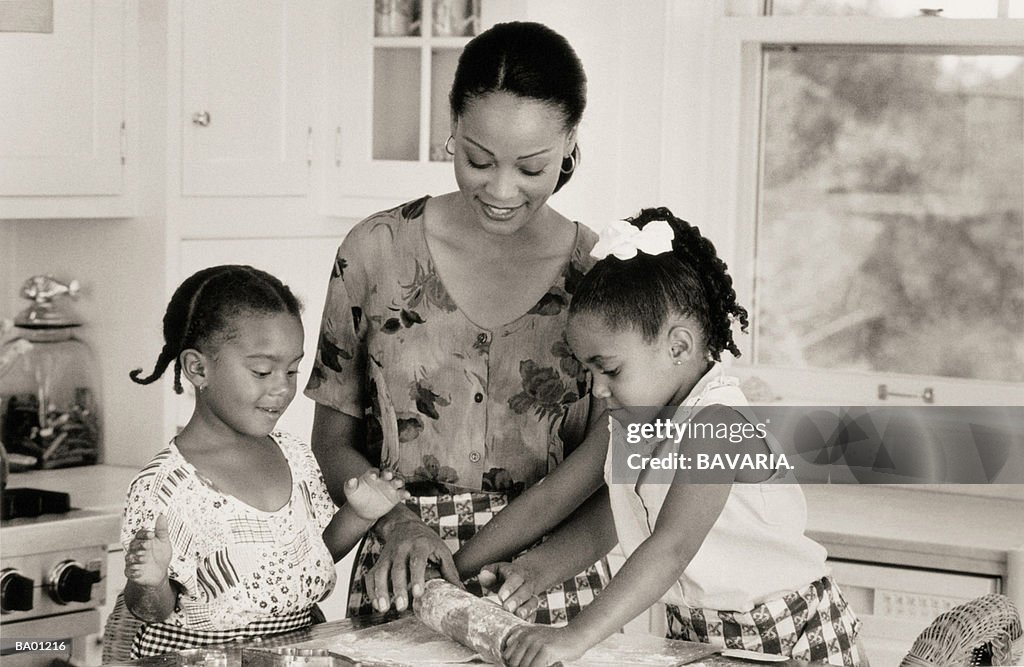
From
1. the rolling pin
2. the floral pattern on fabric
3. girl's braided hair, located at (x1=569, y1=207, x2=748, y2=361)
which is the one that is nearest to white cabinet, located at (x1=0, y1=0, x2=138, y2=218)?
the floral pattern on fabric

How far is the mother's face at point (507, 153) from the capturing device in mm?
1390

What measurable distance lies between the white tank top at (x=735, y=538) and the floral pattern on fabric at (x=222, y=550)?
334 mm

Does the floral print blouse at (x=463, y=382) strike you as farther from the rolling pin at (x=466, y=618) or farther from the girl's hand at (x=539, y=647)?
the girl's hand at (x=539, y=647)

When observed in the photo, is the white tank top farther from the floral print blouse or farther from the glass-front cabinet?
the glass-front cabinet

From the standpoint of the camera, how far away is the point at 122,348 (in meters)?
2.61

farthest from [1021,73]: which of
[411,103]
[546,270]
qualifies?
[546,270]

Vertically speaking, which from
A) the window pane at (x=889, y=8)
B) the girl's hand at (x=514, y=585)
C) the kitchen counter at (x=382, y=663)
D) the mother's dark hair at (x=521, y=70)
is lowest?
the kitchen counter at (x=382, y=663)

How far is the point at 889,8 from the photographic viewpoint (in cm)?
272

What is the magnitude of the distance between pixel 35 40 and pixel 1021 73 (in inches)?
72.8

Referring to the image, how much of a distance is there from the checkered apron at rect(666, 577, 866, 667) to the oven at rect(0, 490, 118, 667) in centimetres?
114

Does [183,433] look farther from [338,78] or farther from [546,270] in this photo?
[338,78]

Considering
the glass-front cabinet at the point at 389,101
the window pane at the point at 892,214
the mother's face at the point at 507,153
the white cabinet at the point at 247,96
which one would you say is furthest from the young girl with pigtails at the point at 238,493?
the window pane at the point at 892,214

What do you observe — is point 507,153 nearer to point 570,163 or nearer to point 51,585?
point 570,163

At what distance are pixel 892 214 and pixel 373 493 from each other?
1665mm
